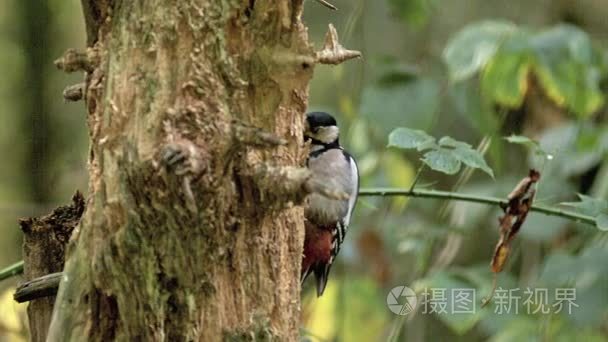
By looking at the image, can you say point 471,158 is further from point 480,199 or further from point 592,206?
point 592,206

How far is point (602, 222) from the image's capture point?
5.05ft

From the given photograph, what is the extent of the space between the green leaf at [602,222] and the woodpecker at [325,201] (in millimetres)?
450

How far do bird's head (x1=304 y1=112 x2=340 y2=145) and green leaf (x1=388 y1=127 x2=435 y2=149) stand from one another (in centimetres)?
33

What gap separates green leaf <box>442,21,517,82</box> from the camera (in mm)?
2166

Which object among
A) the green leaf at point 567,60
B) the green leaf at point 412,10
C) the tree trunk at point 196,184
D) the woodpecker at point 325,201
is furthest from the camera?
the green leaf at point 412,10

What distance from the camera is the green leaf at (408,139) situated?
155 cm

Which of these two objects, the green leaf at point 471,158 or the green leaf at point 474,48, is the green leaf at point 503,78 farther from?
the green leaf at point 471,158

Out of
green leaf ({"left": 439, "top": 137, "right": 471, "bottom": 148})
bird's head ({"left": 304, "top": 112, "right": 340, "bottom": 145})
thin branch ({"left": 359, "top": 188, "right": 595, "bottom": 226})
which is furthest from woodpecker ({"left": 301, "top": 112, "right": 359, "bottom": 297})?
green leaf ({"left": 439, "top": 137, "right": 471, "bottom": 148})

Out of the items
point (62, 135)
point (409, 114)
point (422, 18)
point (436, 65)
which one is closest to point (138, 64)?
point (409, 114)

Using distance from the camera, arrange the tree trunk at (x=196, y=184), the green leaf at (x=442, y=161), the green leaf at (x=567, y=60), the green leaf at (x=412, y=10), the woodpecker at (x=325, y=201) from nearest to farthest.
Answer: the tree trunk at (x=196, y=184) → the green leaf at (x=442, y=161) → the woodpecker at (x=325, y=201) → the green leaf at (x=567, y=60) → the green leaf at (x=412, y=10)

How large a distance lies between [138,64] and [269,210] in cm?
24

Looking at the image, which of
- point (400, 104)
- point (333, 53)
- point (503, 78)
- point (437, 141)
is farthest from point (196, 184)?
point (503, 78)

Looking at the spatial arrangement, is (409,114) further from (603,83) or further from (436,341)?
(436,341)

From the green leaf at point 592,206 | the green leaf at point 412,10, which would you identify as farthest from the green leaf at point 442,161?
the green leaf at point 412,10
